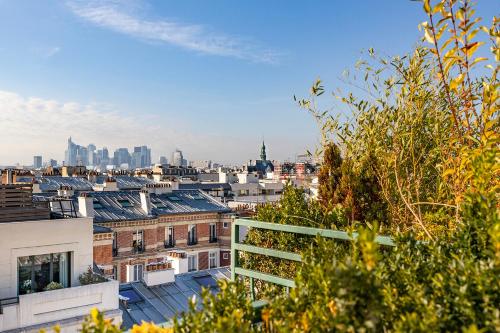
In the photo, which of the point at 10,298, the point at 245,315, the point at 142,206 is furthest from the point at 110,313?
the point at 142,206

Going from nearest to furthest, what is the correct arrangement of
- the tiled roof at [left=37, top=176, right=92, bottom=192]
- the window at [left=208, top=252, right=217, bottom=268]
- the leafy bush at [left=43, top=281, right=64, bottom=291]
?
the leafy bush at [left=43, top=281, right=64, bottom=291], the window at [left=208, top=252, right=217, bottom=268], the tiled roof at [left=37, top=176, right=92, bottom=192]

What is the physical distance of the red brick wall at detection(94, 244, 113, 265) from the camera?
23.4 metres

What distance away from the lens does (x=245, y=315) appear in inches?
84.8

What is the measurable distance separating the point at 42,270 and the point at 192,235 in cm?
1982

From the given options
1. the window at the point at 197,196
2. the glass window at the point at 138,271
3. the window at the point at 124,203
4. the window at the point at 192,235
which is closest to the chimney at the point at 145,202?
the window at the point at 124,203

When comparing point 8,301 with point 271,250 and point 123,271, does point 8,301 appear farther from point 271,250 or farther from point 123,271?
point 123,271

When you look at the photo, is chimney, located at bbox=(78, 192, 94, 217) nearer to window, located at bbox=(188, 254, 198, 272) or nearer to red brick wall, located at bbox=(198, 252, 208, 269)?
window, located at bbox=(188, 254, 198, 272)

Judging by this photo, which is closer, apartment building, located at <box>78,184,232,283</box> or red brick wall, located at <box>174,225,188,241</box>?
apartment building, located at <box>78,184,232,283</box>

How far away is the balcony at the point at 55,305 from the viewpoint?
35.3 feet

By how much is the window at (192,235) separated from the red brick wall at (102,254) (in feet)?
25.6

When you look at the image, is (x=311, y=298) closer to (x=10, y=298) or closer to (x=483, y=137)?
(x=483, y=137)

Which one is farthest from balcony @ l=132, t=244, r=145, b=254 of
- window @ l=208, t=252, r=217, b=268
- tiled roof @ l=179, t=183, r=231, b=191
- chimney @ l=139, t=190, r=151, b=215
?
tiled roof @ l=179, t=183, r=231, b=191

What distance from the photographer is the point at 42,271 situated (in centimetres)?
1179

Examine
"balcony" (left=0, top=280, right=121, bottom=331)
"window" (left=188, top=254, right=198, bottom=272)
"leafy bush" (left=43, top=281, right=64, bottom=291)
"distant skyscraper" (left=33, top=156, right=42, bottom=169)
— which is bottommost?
"window" (left=188, top=254, right=198, bottom=272)
